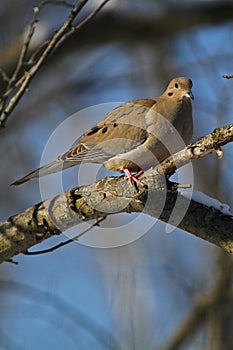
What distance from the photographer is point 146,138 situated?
10.7 ft

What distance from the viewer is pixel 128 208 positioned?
2627 mm

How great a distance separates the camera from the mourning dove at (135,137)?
3184 millimetres

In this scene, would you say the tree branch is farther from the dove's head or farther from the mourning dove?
the dove's head

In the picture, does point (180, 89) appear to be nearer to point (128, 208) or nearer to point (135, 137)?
point (135, 137)

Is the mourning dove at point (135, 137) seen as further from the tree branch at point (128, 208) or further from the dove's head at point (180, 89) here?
the tree branch at point (128, 208)

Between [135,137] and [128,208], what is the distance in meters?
0.74

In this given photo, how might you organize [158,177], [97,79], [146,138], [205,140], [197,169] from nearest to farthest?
1. [205,140]
2. [158,177]
3. [146,138]
4. [197,169]
5. [97,79]

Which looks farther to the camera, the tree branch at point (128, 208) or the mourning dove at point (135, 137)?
the mourning dove at point (135, 137)

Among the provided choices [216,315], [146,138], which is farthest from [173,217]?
A: [216,315]

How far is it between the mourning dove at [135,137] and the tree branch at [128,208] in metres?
0.42

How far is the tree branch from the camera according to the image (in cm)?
249

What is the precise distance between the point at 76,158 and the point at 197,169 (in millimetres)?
2099

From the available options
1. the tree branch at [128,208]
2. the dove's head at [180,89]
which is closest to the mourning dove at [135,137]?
the dove's head at [180,89]

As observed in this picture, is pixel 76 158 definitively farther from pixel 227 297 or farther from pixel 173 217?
pixel 227 297
